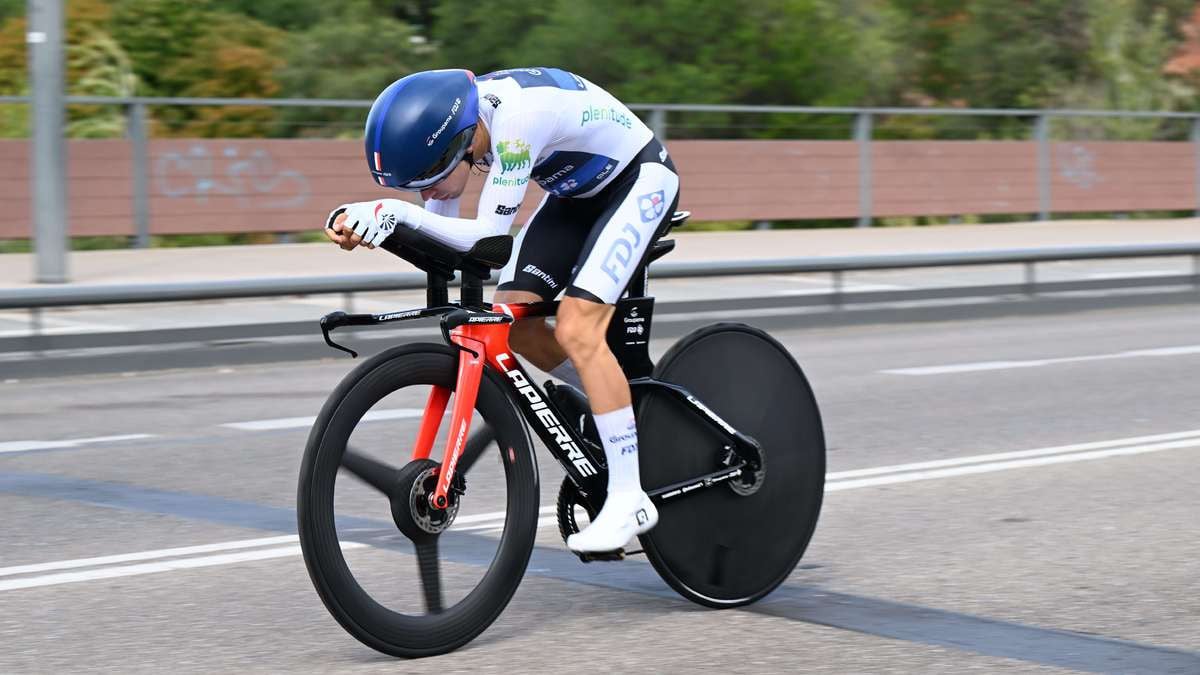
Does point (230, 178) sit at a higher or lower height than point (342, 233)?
lower

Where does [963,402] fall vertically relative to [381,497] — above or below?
below

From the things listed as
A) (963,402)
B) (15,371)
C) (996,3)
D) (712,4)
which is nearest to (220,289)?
(15,371)

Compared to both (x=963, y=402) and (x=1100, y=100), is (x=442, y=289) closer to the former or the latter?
(x=963, y=402)

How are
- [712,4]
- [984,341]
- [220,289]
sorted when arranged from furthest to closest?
1. [712,4]
2. [984,341]
3. [220,289]

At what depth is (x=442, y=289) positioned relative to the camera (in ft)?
16.1

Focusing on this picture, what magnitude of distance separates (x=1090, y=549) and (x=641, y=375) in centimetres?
188

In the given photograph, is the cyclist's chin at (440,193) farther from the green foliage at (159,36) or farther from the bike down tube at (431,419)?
the green foliage at (159,36)

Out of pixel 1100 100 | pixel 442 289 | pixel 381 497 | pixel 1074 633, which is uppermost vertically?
pixel 442 289

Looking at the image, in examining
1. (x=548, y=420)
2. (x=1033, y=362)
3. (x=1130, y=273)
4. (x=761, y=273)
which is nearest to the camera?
Answer: (x=548, y=420)

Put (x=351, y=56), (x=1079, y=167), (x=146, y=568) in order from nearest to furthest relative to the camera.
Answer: (x=146, y=568) < (x=1079, y=167) < (x=351, y=56)

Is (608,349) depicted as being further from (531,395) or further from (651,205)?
(651,205)

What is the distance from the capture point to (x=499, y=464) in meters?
4.97

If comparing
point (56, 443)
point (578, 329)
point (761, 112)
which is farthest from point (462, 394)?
point (761, 112)

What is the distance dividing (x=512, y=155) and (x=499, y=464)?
814mm
